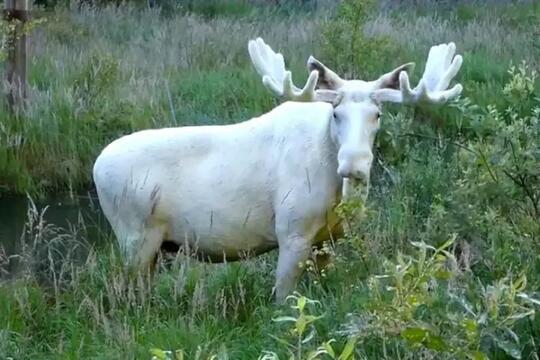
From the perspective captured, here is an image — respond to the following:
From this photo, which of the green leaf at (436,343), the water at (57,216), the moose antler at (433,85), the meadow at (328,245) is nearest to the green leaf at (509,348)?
the meadow at (328,245)

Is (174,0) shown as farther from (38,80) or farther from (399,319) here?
(399,319)

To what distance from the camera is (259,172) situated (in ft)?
22.2

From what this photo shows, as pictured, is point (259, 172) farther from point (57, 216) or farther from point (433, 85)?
point (57, 216)

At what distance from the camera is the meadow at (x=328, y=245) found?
15.3 ft

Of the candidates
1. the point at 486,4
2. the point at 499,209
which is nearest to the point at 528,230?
the point at 499,209

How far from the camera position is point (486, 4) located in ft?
73.2

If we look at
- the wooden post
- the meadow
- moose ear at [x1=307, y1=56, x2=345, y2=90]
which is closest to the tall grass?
the meadow

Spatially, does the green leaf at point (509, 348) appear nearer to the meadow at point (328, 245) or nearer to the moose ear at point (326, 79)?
the meadow at point (328, 245)

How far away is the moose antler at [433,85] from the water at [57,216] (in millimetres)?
3393

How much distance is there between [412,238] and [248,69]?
7400mm

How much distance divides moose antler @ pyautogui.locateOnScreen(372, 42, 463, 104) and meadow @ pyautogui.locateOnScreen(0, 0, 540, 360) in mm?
217

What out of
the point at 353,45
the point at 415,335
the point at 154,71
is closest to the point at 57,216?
the point at 353,45

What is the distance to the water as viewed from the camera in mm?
9695

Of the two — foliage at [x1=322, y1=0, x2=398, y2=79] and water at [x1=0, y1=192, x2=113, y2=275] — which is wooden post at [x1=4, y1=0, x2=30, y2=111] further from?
foliage at [x1=322, y1=0, x2=398, y2=79]
